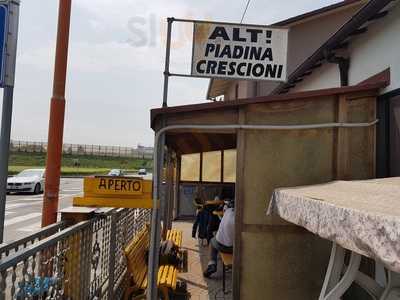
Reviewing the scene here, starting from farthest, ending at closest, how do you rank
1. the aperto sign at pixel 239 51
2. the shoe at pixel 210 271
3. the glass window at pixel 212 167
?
1. the glass window at pixel 212 167
2. the shoe at pixel 210 271
3. the aperto sign at pixel 239 51

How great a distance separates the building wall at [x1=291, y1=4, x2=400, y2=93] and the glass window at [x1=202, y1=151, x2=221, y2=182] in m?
7.72

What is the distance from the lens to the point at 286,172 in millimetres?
4305

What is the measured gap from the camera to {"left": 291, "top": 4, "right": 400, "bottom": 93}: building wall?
172 inches

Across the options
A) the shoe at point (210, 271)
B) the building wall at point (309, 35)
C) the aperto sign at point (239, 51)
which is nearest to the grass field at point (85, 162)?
the building wall at point (309, 35)

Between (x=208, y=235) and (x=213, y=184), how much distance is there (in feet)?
17.3

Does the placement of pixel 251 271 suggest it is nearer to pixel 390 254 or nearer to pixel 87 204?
pixel 87 204

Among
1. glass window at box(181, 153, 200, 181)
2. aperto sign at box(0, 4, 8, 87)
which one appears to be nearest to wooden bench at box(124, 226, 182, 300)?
aperto sign at box(0, 4, 8, 87)

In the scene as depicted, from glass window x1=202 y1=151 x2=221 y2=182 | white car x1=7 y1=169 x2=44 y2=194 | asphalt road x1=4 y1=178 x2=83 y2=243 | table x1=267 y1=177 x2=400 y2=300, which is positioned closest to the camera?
table x1=267 y1=177 x2=400 y2=300

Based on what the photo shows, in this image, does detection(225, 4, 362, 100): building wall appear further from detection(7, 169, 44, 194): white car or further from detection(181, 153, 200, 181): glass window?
detection(7, 169, 44, 194): white car

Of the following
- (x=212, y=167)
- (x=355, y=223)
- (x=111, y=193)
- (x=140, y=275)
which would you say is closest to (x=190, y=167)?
(x=212, y=167)

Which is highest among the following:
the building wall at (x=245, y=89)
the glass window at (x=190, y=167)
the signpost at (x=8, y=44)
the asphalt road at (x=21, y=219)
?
the building wall at (x=245, y=89)

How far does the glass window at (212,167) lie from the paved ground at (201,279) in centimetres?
464

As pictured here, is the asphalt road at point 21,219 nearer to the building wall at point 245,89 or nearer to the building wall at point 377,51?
the building wall at point 377,51

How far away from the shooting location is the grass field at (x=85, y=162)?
53.4 m
